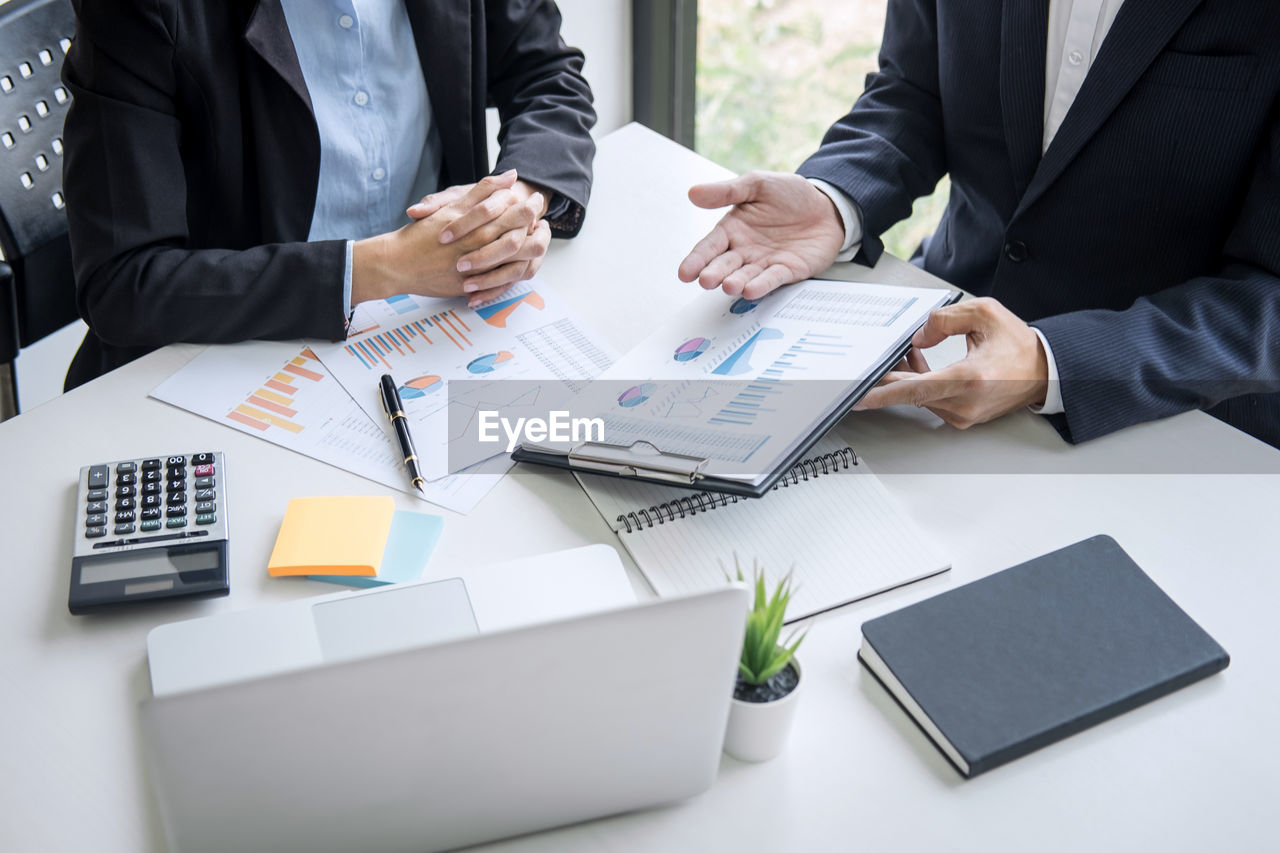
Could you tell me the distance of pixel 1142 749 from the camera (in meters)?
0.70

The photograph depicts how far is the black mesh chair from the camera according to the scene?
47.0 inches

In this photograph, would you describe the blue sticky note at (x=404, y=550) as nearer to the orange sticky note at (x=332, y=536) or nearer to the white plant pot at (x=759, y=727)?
the orange sticky note at (x=332, y=536)

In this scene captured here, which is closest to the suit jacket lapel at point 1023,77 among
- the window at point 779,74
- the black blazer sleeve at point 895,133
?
the black blazer sleeve at point 895,133

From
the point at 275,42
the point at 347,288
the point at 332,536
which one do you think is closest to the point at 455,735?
the point at 332,536

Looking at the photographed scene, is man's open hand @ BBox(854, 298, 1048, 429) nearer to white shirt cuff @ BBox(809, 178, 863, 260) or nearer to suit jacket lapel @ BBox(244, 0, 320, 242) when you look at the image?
white shirt cuff @ BBox(809, 178, 863, 260)

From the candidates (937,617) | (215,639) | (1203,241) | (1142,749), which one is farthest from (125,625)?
(1203,241)

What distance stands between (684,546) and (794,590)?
10 cm

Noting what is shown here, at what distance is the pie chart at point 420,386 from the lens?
101 centimetres

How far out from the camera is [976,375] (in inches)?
36.5

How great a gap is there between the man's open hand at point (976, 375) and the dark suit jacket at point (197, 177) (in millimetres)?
499

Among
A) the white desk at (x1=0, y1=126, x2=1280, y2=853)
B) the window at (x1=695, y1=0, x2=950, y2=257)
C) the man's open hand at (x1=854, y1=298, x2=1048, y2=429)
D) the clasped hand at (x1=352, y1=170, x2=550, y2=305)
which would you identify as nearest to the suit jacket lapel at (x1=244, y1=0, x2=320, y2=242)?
the clasped hand at (x1=352, y1=170, x2=550, y2=305)

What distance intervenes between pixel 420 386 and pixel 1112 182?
80 cm

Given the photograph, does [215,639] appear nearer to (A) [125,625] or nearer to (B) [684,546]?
(A) [125,625]

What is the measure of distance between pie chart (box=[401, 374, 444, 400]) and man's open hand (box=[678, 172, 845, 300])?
11.7 inches
